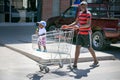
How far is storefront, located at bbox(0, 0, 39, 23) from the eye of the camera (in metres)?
24.6

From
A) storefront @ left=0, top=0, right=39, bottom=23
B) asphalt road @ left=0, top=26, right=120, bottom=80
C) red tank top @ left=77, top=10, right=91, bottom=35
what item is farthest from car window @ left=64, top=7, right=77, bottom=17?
storefront @ left=0, top=0, right=39, bottom=23

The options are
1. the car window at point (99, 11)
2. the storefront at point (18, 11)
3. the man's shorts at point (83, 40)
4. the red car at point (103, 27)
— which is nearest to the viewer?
Answer: the man's shorts at point (83, 40)

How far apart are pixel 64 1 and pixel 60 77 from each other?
55.0ft

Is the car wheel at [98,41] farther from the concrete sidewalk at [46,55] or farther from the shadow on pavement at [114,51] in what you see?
the concrete sidewalk at [46,55]

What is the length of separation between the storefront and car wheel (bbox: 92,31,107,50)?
11858 mm

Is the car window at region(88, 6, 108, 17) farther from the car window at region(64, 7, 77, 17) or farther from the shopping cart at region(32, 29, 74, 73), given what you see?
the shopping cart at region(32, 29, 74, 73)

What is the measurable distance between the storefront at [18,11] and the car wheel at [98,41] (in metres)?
11.9

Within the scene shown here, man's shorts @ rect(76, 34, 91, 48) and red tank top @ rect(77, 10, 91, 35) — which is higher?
red tank top @ rect(77, 10, 91, 35)

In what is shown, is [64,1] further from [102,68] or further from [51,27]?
[102,68]

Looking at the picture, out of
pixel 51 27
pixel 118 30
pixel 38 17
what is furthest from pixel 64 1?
pixel 118 30

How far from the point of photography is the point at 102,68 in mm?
10234

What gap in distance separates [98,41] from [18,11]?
1216 centimetres

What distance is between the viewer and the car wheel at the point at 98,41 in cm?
1343

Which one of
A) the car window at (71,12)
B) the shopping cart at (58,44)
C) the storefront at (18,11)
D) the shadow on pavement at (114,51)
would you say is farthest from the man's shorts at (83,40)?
the storefront at (18,11)
